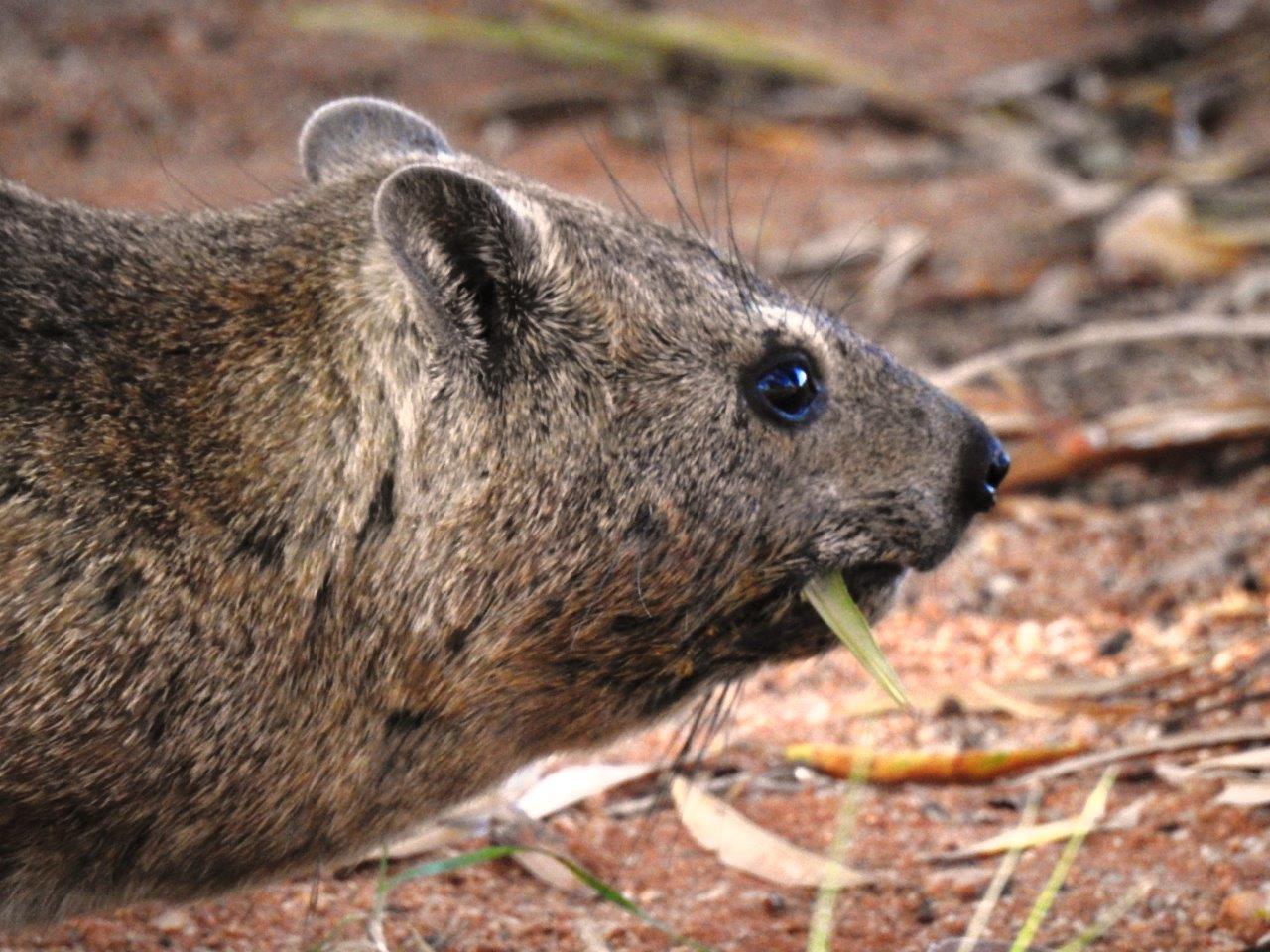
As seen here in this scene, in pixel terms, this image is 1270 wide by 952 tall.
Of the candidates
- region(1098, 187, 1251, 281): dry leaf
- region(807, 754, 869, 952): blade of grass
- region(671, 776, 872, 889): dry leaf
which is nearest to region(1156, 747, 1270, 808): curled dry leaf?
region(807, 754, 869, 952): blade of grass

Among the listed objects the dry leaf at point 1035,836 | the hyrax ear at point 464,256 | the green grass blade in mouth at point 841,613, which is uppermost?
the hyrax ear at point 464,256

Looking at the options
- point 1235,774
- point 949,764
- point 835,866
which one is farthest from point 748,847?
point 1235,774

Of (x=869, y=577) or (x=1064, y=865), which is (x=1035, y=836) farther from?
(x=869, y=577)

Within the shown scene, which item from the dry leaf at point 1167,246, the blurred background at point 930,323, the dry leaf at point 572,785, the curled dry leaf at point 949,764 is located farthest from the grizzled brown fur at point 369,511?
the dry leaf at point 1167,246

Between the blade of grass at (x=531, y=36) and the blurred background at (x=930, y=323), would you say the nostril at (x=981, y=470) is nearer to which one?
the blurred background at (x=930, y=323)

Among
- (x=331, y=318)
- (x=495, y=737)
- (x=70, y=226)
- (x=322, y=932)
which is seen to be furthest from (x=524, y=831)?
(x=70, y=226)

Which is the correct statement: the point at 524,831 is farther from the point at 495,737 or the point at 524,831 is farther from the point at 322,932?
the point at 495,737
